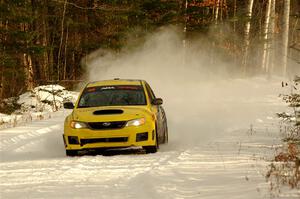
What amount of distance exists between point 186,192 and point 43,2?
87.1 ft

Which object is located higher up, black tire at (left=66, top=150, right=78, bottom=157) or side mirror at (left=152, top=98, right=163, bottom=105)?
side mirror at (left=152, top=98, right=163, bottom=105)

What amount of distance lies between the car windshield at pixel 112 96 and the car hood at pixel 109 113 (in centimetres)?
57

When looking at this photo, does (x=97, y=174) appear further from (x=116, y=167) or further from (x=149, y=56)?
(x=149, y=56)

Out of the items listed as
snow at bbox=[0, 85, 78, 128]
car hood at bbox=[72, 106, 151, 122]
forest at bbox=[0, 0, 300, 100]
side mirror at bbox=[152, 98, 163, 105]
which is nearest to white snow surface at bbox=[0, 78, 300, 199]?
car hood at bbox=[72, 106, 151, 122]

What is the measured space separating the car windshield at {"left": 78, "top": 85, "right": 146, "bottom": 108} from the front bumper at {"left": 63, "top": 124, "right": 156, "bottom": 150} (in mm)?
1270

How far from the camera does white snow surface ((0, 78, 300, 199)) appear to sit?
7852 millimetres

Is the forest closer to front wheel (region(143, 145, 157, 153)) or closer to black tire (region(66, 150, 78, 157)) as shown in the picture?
black tire (region(66, 150, 78, 157))

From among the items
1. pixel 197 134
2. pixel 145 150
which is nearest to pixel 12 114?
pixel 197 134

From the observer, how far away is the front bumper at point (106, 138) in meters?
12.1

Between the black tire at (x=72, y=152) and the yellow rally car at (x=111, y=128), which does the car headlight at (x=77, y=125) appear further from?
the black tire at (x=72, y=152)

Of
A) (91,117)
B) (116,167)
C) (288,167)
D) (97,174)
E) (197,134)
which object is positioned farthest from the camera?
(197,134)

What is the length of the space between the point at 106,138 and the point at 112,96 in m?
1.69

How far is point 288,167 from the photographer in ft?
28.8

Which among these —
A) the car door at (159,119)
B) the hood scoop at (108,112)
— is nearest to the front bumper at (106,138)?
the hood scoop at (108,112)
